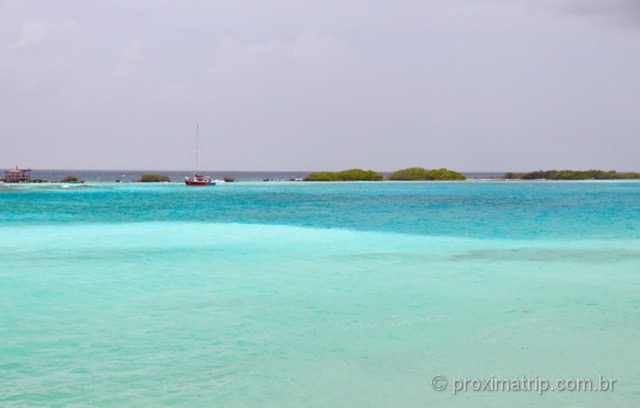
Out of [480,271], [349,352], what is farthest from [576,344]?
[480,271]

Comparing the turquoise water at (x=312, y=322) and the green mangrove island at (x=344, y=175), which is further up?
the green mangrove island at (x=344, y=175)

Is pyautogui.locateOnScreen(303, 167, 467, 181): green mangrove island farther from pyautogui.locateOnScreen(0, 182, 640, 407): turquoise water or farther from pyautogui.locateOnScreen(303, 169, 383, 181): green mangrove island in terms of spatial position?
pyautogui.locateOnScreen(0, 182, 640, 407): turquoise water

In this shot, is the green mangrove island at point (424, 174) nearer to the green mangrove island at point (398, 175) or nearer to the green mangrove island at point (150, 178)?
the green mangrove island at point (398, 175)

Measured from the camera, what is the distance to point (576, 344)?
27.8 ft

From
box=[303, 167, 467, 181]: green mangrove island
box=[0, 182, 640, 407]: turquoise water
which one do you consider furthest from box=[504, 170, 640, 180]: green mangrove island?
box=[0, 182, 640, 407]: turquoise water

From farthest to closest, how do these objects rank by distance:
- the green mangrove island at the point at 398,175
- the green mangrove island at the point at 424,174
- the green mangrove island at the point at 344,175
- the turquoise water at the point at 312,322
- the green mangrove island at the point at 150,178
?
the green mangrove island at the point at 424,174, the green mangrove island at the point at 398,175, the green mangrove island at the point at 344,175, the green mangrove island at the point at 150,178, the turquoise water at the point at 312,322

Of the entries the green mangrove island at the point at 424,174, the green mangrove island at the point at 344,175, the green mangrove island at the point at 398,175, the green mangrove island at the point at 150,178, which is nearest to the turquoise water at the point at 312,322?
the green mangrove island at the point at 150,178

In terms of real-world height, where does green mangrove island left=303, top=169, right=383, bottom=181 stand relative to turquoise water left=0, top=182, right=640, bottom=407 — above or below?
above

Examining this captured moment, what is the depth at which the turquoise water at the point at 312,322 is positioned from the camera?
6.90 meters

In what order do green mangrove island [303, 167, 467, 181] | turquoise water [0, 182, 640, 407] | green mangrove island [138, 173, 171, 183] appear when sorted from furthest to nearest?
green mangrove island [303, 167, 467, 181]
green mangrove island [138, 173, 171, 183]
turquoise water [0, 182, 640, 407]

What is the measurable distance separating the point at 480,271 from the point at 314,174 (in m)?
122

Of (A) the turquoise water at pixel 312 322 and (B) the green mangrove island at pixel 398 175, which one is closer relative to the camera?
(A) the turquoise water at pixel 312 322

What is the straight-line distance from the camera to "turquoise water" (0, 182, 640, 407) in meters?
6.90

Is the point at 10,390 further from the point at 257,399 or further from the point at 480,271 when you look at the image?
the point at 480,271
